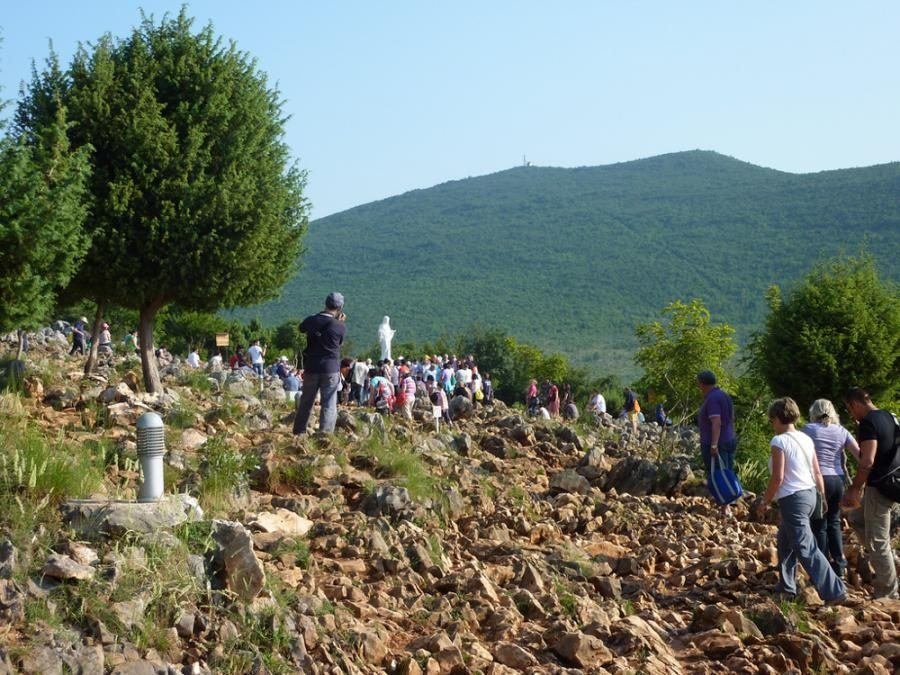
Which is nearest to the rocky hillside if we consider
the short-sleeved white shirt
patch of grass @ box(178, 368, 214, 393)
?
the short-sleeved white shirt

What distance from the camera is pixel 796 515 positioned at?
313 inches

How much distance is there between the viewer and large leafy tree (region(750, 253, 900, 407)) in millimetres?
21094

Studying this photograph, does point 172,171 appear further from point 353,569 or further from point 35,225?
point 353,569

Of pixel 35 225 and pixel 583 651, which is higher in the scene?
pixel 35 225

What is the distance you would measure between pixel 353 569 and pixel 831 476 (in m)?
4.01

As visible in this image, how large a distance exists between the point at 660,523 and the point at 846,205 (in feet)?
592

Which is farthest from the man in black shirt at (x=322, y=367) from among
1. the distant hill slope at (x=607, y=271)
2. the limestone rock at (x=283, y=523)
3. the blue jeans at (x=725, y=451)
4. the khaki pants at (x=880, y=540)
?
the distant hill slope at (x=607, y=271)

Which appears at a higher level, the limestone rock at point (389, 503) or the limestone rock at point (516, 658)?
the limestone rock at point (389, 503)

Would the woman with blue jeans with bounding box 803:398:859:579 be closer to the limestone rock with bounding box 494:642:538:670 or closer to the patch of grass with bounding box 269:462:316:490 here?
the limestone rock with bounding box 494:642:538:670

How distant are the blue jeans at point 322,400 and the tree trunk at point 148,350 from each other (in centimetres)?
366

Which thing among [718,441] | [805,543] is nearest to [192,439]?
[718,441]

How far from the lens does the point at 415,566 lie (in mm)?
8352

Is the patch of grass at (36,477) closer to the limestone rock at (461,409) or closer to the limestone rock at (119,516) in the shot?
the limestone rock at (119,516)

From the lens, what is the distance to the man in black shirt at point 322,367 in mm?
12000
